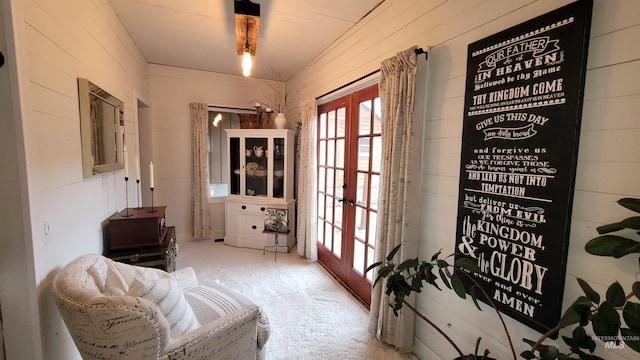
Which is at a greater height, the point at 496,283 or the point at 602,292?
the point at 602,292

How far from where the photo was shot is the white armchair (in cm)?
100

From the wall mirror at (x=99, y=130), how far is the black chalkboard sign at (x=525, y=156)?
91.4 inches

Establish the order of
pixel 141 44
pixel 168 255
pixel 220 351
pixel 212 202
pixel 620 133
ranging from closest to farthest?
pixel 620 133 < pixel 220 351 < pixel 168 255 < pixel 141 44 < pixel 212 202

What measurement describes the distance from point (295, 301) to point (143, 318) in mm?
1793

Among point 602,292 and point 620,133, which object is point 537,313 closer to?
point 602,292

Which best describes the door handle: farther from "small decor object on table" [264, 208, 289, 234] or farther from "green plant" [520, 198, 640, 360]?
"green plant" [520, 198, 640, 360]

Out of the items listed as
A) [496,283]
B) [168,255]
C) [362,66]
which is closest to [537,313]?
[496,283]

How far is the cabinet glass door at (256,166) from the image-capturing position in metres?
4.02

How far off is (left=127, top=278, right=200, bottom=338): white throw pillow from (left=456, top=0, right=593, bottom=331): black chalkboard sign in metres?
1.53

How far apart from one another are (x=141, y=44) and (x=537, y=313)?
431cm

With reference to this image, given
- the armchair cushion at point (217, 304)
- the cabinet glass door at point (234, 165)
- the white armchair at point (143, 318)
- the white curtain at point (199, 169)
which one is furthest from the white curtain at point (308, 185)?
the white armchair at point (143, 318)

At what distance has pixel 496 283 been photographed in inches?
54.1

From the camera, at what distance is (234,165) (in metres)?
4.14

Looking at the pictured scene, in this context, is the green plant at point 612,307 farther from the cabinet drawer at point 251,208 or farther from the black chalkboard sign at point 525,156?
the cabinet drawer at point 251,208
